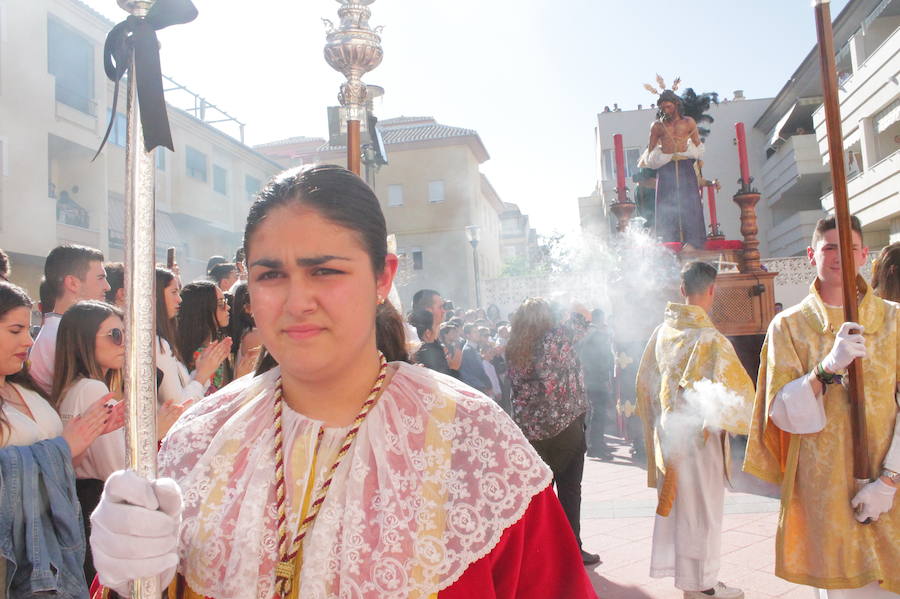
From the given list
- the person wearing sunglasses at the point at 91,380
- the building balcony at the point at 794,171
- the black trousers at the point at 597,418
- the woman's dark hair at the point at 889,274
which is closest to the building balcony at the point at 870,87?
the building balcony at the point at 794,171

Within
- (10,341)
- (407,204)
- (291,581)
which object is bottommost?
(291,581)

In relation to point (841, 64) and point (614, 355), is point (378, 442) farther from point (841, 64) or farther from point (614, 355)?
point (841, 64)

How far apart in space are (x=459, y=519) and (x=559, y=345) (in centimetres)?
420

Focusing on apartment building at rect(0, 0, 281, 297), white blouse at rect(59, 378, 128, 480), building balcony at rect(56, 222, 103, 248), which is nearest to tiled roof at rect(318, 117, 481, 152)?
apartment building at rect(0, 0, 281, 297)

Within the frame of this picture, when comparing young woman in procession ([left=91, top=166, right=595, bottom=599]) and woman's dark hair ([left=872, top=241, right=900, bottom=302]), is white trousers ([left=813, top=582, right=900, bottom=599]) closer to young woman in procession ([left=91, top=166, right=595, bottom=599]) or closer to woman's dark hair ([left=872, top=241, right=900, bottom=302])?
woman's dark hair ([left=872, top=241, right=900, bottom=302])

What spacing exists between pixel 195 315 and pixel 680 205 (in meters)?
4.85

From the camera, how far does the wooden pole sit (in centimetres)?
329

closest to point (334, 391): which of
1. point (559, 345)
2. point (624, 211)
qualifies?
point (559, 345)

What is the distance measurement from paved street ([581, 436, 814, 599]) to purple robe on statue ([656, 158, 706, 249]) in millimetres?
2546

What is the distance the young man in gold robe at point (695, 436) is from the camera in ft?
14.8

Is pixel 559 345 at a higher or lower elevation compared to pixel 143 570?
higher

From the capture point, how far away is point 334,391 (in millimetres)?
1771

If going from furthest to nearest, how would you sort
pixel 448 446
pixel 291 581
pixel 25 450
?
1. pixel 25 450
2. pixel 448 446
3. pixel 291 581

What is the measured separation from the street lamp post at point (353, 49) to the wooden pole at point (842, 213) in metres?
1.97
